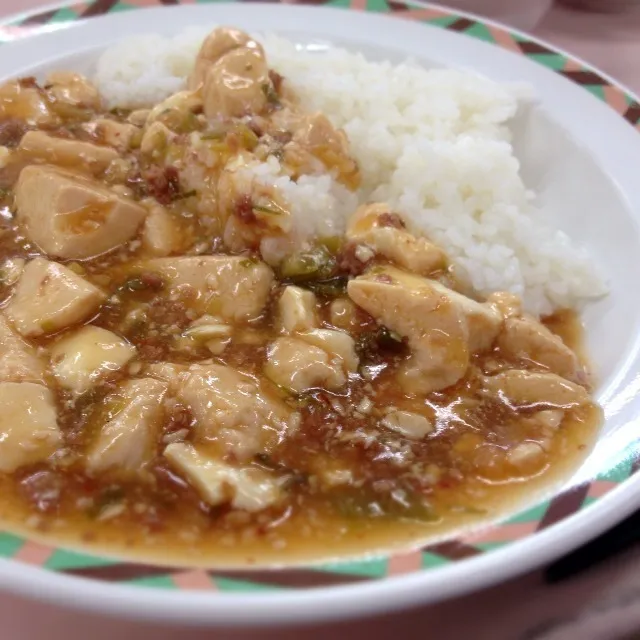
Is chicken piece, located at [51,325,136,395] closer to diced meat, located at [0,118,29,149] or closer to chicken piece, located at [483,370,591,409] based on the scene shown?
chicken piece, located at [483,370,591,409]

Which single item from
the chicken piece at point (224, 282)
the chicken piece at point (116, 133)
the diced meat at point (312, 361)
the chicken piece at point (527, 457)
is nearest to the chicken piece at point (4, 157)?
the chicken piece at point (116, 133)

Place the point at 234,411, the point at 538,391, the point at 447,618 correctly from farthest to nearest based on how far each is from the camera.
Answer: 1. the point at 538,391
2. the point at 234,411
3. the point at 447,618

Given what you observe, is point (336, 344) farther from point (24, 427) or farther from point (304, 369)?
point (24, 427)

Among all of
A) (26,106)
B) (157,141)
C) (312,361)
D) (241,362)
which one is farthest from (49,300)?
(26,106)

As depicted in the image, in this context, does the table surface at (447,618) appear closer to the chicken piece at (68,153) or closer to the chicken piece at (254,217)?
the chicken piece at (254,217)

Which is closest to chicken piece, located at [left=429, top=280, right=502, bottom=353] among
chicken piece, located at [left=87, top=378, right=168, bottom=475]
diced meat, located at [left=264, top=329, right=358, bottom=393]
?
diced meat, located at [left=264, top=329, right=358, bottom=393]

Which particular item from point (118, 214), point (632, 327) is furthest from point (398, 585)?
point (118, 214)
